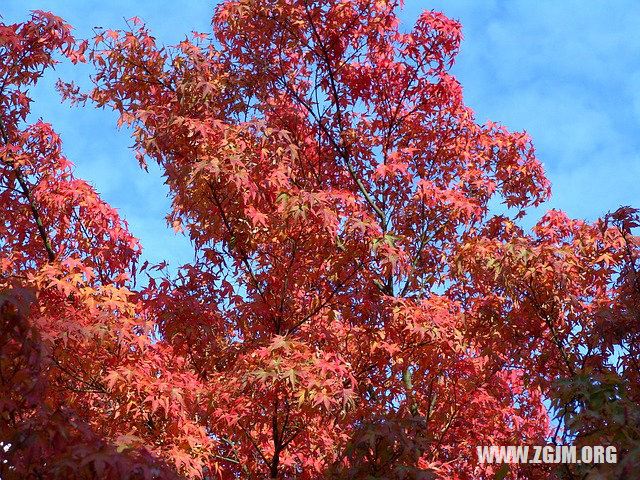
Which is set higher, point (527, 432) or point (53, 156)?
point (53, 156)

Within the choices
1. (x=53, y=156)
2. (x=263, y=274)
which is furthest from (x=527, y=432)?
(x=53, y=156)

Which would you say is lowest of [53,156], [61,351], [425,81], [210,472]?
[210,472]

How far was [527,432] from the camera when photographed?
9352 mm

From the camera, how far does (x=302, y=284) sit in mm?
8422

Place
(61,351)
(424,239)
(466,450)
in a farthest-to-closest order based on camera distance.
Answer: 1. (424,239)
2. (466,450)
3. (61,351)

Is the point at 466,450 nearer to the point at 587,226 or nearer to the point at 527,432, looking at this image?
the point at 527,432

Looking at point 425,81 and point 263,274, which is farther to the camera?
point 425,81

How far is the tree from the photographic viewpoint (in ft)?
20.5

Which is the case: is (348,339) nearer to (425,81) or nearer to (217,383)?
(217,383)

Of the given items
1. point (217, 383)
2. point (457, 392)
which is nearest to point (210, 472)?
point (217, 383)

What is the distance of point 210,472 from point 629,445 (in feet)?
15.5

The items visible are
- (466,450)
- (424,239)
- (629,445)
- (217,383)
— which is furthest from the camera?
(424,239)

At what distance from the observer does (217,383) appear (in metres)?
7.23

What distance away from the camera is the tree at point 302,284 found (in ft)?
20.5
